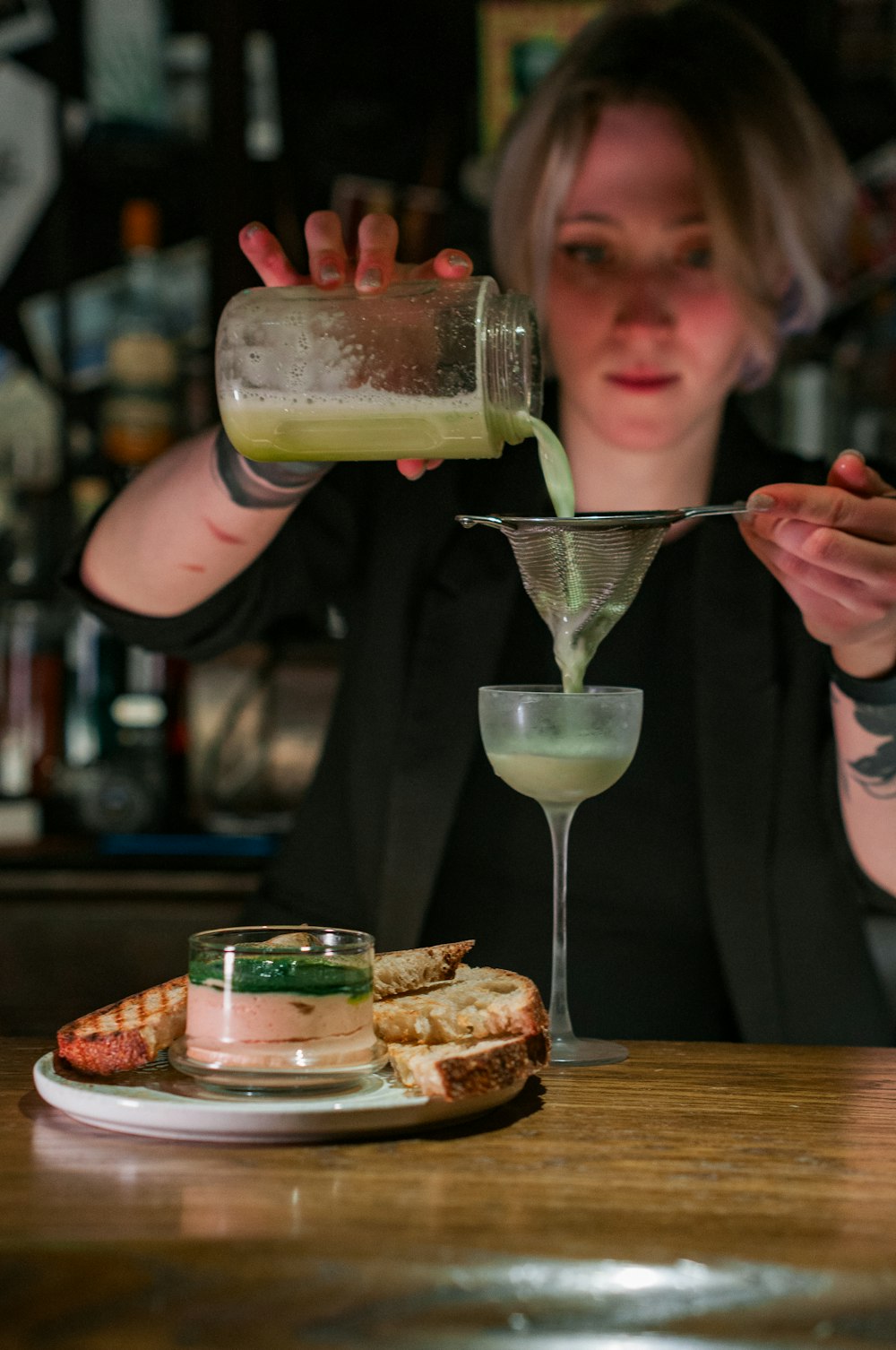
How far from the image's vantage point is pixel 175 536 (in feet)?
5.73

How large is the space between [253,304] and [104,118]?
7.63ft

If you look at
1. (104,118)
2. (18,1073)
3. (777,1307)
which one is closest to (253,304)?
(18,1073)

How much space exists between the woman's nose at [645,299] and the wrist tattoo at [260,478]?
557mm

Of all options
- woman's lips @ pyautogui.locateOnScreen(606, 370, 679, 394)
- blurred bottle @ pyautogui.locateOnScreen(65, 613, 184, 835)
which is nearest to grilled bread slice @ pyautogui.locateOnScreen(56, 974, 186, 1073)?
woman's lips @ pyautogui.locateOnScreen(606, 370, 679, 394)

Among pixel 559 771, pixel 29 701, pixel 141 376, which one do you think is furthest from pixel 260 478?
pixel 29 701

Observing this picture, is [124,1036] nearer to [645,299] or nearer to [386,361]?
[386,361]

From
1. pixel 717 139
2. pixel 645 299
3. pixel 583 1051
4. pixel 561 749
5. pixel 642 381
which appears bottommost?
pixel 583 1051

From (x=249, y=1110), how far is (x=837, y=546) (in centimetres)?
68

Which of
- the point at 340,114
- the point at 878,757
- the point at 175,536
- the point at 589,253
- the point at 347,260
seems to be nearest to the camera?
the point at 347,260

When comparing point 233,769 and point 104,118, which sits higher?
point 104,118

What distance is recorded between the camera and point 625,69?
2062mm

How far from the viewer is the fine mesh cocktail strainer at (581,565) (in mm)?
1281

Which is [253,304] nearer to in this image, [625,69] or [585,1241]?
[585,1241]

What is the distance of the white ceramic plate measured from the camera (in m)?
0.89
